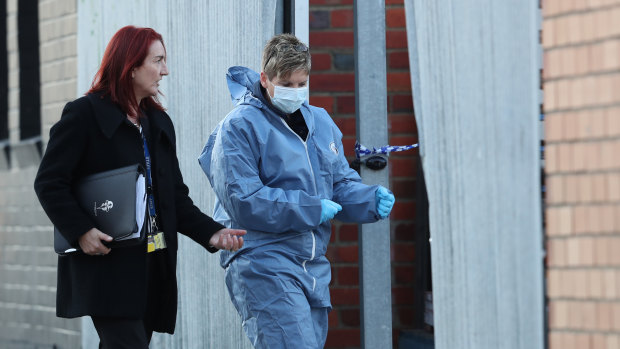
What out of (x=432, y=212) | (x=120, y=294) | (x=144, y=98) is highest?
(x=144, y=98)

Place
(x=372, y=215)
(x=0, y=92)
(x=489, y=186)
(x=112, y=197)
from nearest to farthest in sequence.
A: 1. (x=489, y=186)
2. (x=112, y=197)
3. (x=372, y=215)
4. (x=0, y=92)

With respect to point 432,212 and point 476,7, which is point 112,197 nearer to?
point 432,212

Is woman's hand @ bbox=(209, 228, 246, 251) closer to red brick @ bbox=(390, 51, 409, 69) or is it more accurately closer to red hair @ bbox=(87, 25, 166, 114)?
red hair @ bbox=(87, 25, 166, 114)

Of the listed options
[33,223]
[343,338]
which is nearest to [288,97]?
[343,338]

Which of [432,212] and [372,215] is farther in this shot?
[372,215]

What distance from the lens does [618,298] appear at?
3.28 m

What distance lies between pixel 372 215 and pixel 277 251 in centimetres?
39

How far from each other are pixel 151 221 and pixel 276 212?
48cm

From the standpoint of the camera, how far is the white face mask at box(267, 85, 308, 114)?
4.14m

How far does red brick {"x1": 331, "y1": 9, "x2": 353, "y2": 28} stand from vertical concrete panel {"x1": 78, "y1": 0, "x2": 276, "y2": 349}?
27.2 inches

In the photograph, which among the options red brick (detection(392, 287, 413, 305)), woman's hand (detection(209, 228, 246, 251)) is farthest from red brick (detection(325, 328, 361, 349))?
woman's hand (detection(209, 228, 246, 251))

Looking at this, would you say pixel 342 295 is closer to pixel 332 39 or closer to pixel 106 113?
pixel 332 39

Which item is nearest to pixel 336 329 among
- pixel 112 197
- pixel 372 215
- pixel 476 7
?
pixel 372 215

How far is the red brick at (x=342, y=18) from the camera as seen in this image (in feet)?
19.5
